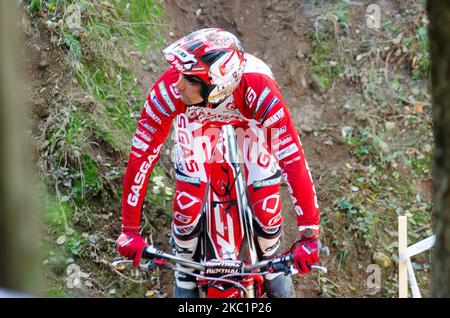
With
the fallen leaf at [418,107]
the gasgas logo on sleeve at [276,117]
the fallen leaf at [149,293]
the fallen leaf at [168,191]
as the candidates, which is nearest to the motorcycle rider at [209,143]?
the gasgas logo on sleeve at [276,117]

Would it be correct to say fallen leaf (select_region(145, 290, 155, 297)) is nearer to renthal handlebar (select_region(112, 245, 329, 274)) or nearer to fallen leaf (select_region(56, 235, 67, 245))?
fallen leaf (select_region(56, 235, 67, 245))

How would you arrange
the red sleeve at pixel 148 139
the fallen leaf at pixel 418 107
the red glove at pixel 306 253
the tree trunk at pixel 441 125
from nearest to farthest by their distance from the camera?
the tree trunk at pixel 441 125 → the red glove at pixel 306 253 → the red sleeve at pixel 148 139 → the fallen leaf at pixel 418 107

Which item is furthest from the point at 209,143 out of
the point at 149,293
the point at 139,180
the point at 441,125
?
the point at 441,125

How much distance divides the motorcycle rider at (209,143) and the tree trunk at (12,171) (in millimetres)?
2835

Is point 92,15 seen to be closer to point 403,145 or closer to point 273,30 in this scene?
point 273,30

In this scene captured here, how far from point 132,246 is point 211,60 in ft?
3.96

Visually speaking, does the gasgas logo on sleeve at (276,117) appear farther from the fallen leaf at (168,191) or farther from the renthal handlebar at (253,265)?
the fallen leaf at (168,191)

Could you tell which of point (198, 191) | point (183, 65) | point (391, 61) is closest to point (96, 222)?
point (198, 191)

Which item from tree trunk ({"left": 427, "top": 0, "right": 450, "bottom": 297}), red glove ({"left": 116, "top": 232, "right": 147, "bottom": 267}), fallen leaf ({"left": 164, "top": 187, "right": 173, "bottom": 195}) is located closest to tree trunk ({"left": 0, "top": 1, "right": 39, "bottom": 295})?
tree trunk ({"left": 427, "top": 0, "right": 450, "bottom": 297})

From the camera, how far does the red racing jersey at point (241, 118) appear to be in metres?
4.55

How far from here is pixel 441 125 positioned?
7.24 feet

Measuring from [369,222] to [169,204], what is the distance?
194 cm

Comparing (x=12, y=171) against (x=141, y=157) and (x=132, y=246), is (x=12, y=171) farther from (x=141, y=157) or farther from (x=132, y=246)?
(x=141, y=157)

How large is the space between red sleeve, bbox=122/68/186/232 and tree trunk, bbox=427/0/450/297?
2634 millimetres
